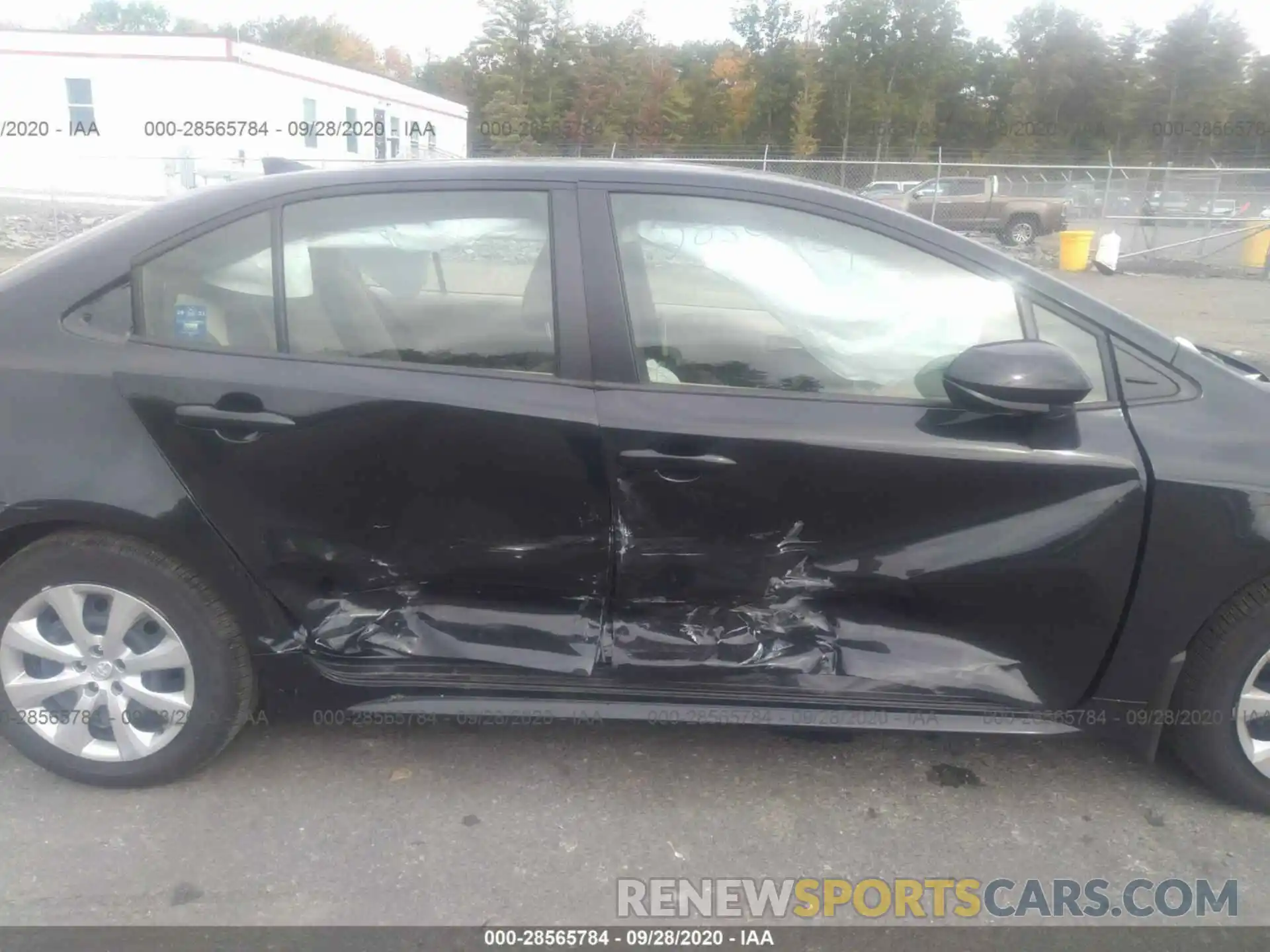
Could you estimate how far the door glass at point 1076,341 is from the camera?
246cm

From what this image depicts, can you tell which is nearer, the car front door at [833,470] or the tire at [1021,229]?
the car front door at [833,470]

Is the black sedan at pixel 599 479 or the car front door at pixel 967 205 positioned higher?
the car front door at pixel 967 205

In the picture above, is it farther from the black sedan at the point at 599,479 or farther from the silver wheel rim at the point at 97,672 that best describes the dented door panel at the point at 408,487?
the silver wheel rim at the point at 97,672

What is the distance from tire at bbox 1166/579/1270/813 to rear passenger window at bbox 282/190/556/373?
1902 mm

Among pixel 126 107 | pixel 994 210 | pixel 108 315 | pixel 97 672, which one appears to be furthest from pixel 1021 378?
pixel 126 107

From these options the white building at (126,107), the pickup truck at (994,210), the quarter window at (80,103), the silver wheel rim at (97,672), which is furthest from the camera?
the quarter window at (80,103)

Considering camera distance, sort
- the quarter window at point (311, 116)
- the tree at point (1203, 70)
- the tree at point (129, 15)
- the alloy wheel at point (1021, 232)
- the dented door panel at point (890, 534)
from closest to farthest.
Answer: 1. the dented door panel at point (890, 534)
2. the alloy wheel at point (1021, 232)
3. the quarter window at point (311, 116)
4. the tree at point (1203, 70)
5. the tree at point (129, 15)

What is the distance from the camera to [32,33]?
2311cm

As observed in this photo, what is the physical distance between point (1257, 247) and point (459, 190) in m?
19.3

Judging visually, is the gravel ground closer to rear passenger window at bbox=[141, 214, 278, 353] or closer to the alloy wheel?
rear passenger window at bbox=[141, 214, 278, 353]

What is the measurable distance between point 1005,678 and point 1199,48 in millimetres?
50631

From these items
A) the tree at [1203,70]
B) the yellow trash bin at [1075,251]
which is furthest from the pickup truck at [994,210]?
the tree at [1203,70]
